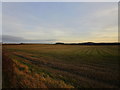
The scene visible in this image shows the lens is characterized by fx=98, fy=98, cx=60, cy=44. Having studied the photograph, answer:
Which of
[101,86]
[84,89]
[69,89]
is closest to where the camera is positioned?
[69,89]

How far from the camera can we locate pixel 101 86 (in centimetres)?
679

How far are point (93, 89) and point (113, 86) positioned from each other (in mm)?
1723

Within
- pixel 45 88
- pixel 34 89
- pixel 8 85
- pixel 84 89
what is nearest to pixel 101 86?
pixel 84 89

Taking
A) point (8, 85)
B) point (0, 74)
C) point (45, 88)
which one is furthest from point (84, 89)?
point (0, 74)

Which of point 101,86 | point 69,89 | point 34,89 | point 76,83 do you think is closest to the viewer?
point 34,89

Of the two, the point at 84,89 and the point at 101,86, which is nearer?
the point at 84,89

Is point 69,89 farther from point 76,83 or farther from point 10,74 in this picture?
point 10,74

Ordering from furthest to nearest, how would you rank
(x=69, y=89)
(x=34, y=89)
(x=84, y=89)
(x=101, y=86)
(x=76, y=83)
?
(x=76, y=83), (x=101, y=86), (x=84, y=89), (x=69, y=89), (x=34, y=89)

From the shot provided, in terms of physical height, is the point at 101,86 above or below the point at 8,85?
below

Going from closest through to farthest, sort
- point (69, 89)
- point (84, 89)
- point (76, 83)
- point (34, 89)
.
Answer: point (34, 89) < point (69, 89) < point (84, 89) < point (76, 83)

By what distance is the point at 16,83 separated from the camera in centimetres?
593

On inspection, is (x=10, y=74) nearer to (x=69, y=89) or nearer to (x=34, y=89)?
(x=34, y=89)

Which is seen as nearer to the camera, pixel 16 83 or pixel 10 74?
pixel 16 83

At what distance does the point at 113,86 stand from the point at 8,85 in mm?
6888
